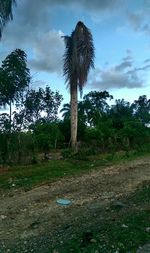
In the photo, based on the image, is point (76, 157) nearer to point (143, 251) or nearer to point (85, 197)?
point (85, 197)

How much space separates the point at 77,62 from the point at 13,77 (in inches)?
188

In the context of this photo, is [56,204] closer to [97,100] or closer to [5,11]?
[5,11]

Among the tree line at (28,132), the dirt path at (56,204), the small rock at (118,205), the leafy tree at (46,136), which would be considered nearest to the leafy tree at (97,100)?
the tree line at (28,132)

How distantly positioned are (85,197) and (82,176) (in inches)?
128

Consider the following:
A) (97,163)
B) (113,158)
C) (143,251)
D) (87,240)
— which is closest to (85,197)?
(87,240)

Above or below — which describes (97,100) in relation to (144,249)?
above

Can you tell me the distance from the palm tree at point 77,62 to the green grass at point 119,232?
1395 centimetres

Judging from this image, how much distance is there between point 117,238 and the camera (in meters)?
6.46

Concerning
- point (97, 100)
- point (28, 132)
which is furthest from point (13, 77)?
point (97, 100)

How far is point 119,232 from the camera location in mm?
6699

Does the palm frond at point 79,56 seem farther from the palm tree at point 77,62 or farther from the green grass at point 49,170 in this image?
the green grass at point 49,170

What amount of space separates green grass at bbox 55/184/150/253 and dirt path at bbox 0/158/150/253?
1.68 ft

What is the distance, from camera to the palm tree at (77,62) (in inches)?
881

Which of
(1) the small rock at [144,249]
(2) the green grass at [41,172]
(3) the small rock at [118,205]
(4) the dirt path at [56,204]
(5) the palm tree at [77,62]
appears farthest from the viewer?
(5) the palm tree at [77,62]
